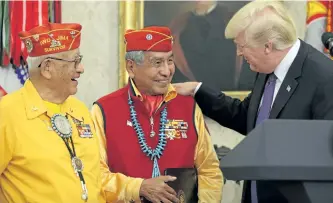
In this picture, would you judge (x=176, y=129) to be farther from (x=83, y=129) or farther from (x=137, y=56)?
(x=83, y=129)

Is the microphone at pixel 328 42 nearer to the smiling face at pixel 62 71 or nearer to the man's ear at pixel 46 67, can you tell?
the smiling face at pixel 62 71

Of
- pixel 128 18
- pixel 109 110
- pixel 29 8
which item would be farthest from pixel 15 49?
pixel 109 110

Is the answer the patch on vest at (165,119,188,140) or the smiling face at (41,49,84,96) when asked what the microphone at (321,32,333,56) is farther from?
the smiling face at (41,49,84,96)

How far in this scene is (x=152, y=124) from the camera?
2764 mm

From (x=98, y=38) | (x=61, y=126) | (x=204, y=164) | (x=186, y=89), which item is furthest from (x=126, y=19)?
(x=61, y=126)

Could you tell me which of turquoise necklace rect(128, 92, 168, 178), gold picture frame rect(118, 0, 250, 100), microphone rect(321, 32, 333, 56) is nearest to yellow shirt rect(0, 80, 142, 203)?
turquoise necklace rect(128, 92, 168, 178)

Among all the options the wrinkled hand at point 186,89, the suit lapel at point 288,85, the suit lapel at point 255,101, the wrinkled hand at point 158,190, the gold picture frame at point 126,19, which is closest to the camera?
the suit lapel at point 288,85

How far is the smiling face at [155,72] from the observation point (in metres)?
2.71

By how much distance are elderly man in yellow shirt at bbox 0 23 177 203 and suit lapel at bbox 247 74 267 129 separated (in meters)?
0.66

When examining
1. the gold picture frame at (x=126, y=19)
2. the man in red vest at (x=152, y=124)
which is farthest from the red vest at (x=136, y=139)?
the gold picture frame at (x=126, y=19)

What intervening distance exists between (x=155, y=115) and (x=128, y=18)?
1.32m

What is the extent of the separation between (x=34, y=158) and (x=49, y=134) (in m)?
0.13

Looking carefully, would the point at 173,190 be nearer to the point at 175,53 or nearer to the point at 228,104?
the point at 228,104

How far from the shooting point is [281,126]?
3.08 ft
